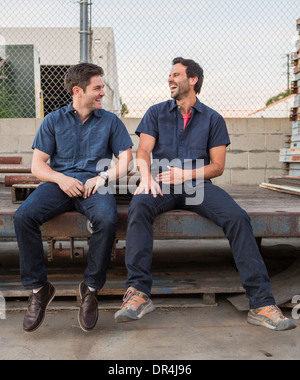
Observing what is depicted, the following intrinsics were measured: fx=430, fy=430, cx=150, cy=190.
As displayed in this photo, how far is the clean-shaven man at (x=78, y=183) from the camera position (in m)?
2.65

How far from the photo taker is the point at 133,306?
248 centimetres

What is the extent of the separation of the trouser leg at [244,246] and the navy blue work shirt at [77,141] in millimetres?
828

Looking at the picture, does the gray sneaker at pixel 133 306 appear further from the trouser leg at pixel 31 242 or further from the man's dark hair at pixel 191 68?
the man's dark hair at pixel 191 68

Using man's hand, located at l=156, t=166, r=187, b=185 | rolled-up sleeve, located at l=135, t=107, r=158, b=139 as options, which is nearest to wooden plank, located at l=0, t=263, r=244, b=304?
man's hand, located at l=156, t=166, r=187, b=185

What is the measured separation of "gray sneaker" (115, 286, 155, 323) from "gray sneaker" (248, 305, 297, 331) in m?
0.62

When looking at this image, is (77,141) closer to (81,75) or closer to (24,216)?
(81,75)

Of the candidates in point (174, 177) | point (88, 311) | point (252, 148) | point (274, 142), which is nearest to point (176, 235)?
point (174, 177)

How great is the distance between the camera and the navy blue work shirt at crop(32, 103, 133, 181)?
10.2ft

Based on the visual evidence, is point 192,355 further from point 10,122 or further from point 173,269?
point 10,122

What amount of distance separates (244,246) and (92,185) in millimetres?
1076

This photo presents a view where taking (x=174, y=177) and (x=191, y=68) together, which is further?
(x=191, y=68)

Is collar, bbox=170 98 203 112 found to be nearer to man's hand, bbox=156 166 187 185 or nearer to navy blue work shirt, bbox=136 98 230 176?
navy blue work shirt, bbox=136 98 230 176

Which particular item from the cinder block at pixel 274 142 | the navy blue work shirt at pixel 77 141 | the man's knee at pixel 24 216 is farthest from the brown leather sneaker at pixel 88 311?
the cinder block at pixel 274 142

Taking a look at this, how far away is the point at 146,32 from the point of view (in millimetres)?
5207
